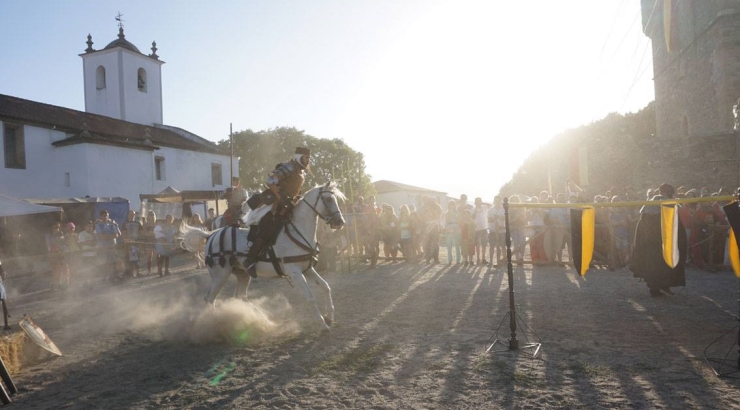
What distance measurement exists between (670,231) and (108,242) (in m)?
14.6

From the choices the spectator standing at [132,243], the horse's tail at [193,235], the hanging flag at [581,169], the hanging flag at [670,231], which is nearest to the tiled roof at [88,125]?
the spectator standing at [132,243]

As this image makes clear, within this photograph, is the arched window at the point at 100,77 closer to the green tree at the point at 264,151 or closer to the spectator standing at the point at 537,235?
the green tree at the point at 264,151

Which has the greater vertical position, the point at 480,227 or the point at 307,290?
the point at 480,227

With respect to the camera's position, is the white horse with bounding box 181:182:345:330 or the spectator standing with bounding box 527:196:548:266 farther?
the spectator standing with bounding box 527:196:548:266

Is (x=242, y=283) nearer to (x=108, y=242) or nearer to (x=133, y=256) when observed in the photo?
(x=108, y=242)

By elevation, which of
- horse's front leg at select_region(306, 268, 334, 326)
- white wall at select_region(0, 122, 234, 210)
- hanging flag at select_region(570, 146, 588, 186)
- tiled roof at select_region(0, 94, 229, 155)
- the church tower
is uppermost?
the church tower

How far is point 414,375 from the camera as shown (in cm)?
535

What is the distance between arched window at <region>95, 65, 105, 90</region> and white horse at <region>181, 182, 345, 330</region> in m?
45.9

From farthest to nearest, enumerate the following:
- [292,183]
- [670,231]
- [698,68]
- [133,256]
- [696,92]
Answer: [696,92]
[698,68]
[133,256]
[292,183]
[670,231]

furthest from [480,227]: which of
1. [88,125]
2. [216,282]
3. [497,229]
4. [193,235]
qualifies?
[88,125]

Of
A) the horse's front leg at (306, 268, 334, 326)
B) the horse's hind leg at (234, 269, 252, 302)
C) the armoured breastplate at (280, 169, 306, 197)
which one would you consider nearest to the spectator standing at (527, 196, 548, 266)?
the horse's front leg at (306, 268, 334, 326)

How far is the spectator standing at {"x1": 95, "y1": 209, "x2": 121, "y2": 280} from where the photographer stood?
1485cm

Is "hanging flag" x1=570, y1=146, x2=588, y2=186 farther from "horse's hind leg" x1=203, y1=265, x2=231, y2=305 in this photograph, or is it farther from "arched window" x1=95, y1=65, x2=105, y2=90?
"arched window" x1=95, y1=65, x2=105, y2=90

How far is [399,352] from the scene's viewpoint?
20.5ft
